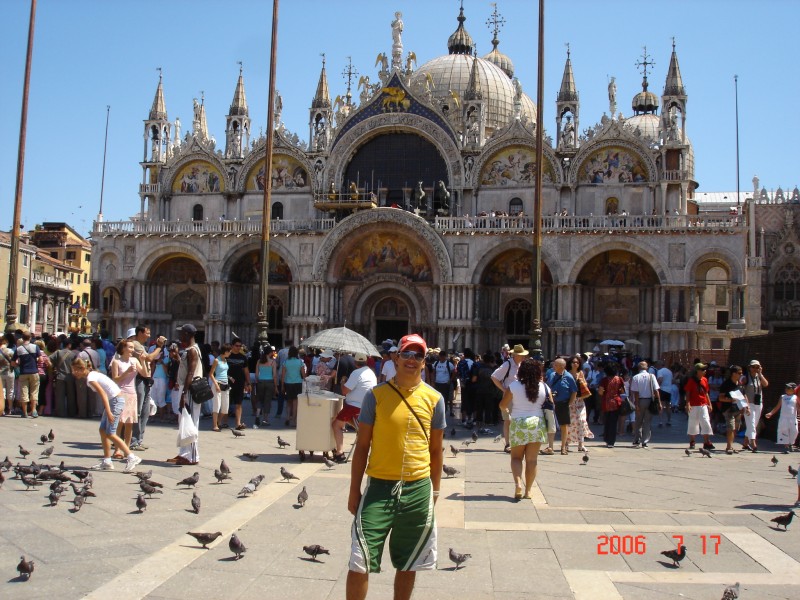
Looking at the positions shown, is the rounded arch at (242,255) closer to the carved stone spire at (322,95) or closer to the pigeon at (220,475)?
the carved stone spire at (322,95)

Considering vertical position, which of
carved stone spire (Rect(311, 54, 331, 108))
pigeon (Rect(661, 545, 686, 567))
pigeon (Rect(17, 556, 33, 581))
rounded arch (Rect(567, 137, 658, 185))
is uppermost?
carved stone spire (Rect(311, 54, 331, 108))

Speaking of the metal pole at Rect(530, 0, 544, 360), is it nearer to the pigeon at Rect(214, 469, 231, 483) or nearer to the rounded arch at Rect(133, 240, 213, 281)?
the pigeon at Rect(214, 469, 231, 483)

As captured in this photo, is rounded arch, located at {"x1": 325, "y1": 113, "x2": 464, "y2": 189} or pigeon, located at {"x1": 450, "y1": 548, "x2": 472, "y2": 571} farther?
rounded arch, located at {"x1": 325, "y1": 113, "x2": 464, "y2": 189}

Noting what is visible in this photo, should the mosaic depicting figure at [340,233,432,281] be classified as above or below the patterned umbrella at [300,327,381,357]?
above

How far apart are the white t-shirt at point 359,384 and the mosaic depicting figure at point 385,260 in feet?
80.9

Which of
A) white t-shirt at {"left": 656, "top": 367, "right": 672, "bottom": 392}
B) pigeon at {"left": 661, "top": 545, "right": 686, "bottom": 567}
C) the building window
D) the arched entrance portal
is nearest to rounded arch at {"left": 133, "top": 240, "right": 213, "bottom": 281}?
the arched entrance portal

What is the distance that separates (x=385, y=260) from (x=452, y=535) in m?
29.6

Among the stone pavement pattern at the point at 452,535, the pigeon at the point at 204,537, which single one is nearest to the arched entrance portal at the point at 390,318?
the stone pavement pattern at the point at 452,535

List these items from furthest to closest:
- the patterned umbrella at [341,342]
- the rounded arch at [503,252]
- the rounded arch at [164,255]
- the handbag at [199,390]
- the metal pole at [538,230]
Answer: the rounded arch at [164,255] → the rounded arch at [503,252] → the metal pole at [538,230] → the patterned umbrella at [341,342] → the handbag at [199,390]

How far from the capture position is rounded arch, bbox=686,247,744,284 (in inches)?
1362

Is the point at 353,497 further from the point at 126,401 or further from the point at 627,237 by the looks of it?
the point at 627,237

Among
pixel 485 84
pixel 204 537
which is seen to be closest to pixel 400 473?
pixel 204 537

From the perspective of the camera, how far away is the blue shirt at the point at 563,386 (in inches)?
596
